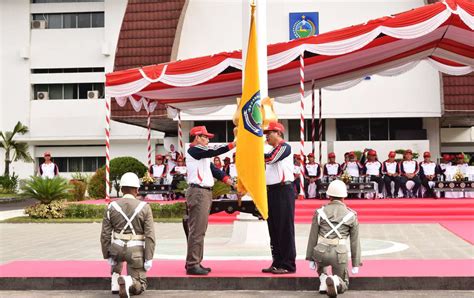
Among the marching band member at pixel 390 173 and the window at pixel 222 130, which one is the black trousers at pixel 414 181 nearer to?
the marching band member at pixel 390 173

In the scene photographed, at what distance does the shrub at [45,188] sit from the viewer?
1864cm

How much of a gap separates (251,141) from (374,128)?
26.0 m

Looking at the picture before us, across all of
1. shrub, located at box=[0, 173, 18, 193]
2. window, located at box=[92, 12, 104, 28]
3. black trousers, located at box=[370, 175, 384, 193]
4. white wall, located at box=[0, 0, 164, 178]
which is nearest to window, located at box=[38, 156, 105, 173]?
white wall, located at box=[0, 0, 164, 178]

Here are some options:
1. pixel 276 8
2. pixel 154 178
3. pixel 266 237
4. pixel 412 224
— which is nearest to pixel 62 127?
pixel 276 8

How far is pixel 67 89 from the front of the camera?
42.5 metres

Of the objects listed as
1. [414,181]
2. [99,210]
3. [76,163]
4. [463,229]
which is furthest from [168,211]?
[76,163]

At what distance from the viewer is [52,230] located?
16.1 metres

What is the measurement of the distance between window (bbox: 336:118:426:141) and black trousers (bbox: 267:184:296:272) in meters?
26.1

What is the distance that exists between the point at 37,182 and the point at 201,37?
17.5 m

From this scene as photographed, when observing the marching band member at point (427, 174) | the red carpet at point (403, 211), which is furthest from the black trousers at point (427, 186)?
the red carpet at point (403, 211)

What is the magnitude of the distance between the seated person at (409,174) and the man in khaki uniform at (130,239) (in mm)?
14406

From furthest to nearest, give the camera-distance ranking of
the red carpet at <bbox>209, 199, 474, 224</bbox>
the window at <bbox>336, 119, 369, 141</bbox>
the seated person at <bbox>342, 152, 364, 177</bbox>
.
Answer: the window at <bbox>336, 119, 369, 141</bbox>, the seated person at <bbox>342, 152, 364, 177</bbox>, the red carpet at <bbox>209, 199, 474, 224</bbox>

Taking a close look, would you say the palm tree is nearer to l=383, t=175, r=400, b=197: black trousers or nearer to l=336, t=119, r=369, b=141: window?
l=336, t=119, r=369, b=141: window

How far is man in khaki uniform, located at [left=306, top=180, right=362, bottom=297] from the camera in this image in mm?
7445
